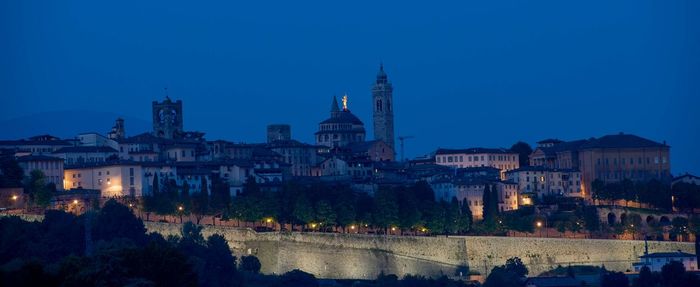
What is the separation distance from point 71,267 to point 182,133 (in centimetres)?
4282

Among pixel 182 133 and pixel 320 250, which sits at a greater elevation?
pixel 182 133

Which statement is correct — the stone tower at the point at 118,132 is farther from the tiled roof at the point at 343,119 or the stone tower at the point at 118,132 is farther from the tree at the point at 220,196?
the tiled roof at the point at 343,119

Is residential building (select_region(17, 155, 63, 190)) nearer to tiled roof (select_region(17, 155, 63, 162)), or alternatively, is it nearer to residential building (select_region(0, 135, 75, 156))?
tiled roof (select_region(17, 155, 63, 162))

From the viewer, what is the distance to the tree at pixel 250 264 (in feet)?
238

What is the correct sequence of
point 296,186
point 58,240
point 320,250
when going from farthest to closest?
point 296,186 → point 320,250 → point 58,240

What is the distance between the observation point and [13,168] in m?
78.5

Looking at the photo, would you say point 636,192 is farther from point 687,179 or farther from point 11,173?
point 11,173

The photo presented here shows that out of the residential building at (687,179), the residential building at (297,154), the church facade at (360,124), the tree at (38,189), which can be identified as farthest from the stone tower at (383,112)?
the tree at (38,189)

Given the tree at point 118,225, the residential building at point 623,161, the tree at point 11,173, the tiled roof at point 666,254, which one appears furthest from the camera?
the residential building at point 623,161

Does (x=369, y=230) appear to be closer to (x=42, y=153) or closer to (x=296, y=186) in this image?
(x=296, y=186)

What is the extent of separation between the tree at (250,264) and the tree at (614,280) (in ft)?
44.6

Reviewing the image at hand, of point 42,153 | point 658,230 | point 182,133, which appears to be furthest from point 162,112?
point 658,230

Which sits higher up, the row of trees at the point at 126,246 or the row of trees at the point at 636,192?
the row of trees at the point at 636,192

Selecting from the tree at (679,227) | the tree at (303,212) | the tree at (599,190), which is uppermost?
the tree at (599,190)
